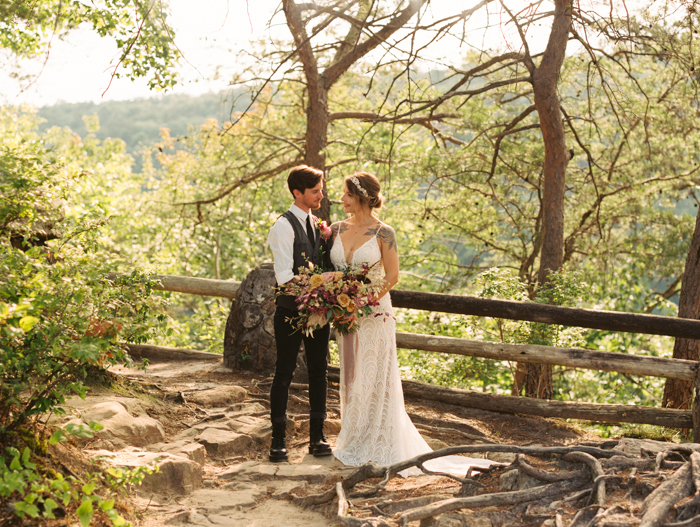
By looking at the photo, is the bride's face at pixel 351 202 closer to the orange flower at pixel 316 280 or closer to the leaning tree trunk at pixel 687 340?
the orange flower at pixel 316 280

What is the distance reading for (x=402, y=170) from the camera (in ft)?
33.7

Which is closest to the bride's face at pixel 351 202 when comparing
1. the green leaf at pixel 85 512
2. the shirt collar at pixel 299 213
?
the shirt collar at pixel 299 213

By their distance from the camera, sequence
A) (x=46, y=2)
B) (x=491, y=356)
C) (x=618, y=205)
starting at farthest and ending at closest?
(x=618, y=205), (x=46, y=2), (x=491, y=356)

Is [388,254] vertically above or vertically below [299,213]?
below

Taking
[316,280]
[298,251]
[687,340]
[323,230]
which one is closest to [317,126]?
[323,230]

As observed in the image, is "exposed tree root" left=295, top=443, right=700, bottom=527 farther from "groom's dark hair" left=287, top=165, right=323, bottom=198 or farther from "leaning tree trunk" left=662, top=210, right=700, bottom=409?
"leaning tree trunk" left=662, top=210, right=700, bottom=409

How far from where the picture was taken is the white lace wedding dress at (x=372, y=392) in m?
4.03

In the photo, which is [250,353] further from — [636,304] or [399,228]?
[399,228]

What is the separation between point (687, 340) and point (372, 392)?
3886mm

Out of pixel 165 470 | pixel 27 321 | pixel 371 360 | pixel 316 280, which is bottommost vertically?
pixel 165 470

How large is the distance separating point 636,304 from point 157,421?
406 inches

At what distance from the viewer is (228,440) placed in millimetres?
4062

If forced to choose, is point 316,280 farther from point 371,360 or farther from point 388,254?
point 371,360

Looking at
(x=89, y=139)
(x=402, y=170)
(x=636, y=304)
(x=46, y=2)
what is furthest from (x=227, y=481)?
(x=89, y=139)
